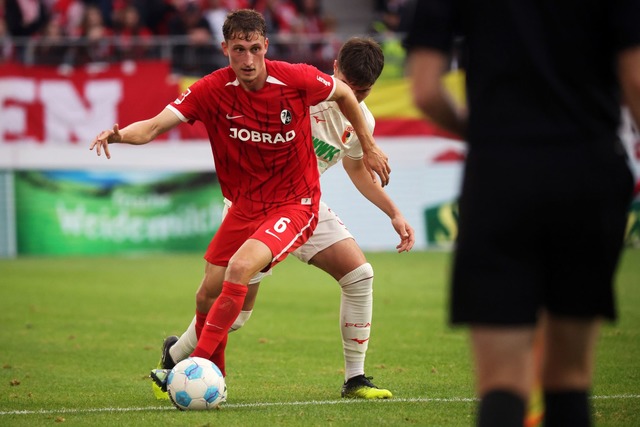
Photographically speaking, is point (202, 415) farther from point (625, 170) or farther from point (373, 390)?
point (625, 170)

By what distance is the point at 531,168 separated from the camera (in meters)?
3.25

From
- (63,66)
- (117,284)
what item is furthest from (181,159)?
(117,284)

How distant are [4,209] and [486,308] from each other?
15.9m

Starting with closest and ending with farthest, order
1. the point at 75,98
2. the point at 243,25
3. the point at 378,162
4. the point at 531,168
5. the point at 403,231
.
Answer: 1. the point at 531,168
2. the point at 243,25
3. the point at 378,162
4. the point at 403,231
5. the point at 75,98

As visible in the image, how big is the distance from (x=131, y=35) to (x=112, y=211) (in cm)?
330

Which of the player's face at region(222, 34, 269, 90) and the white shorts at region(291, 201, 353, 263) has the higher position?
the player's face at region(222, 34, 269, 90)

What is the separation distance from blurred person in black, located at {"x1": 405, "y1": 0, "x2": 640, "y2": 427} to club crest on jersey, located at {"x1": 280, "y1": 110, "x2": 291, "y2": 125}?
10.8 feet

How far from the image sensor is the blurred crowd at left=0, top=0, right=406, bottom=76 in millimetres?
18734

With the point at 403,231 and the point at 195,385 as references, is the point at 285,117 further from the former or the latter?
the point at 195,385

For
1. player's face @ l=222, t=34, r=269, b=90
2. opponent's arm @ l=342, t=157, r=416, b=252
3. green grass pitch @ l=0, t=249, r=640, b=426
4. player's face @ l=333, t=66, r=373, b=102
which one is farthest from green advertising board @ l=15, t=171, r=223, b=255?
player's face @ l=222, t=34, r=269, b=90

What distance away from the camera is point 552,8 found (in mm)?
3252

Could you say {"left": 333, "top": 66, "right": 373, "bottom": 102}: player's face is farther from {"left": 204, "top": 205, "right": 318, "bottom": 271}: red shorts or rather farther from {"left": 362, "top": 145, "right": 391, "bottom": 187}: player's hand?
{"left": 204, "top": 205, "right": 318, "bottom": 271}: red shorts

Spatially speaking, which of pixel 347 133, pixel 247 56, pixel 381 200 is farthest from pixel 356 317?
pixel 247 56

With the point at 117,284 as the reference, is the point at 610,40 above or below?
above
